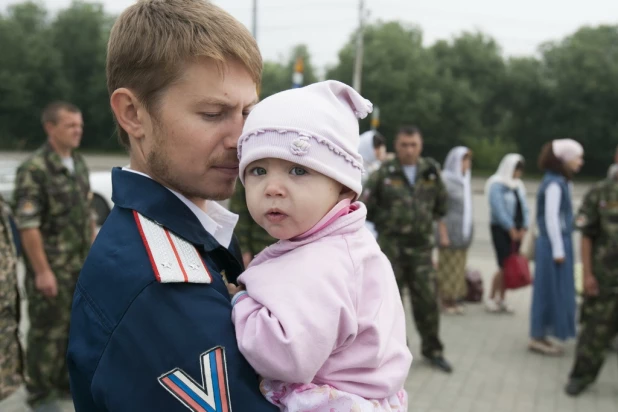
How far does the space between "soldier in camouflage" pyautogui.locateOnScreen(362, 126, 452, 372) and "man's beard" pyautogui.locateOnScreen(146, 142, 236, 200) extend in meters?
4.38

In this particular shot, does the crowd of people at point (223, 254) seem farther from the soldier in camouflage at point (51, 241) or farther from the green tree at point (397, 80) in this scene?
the green tree at point (397, 80)

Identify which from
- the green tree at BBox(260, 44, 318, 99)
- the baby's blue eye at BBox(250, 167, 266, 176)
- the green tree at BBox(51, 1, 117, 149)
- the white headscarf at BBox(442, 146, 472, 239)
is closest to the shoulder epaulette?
the baby's blue eye at BBox(250, 167, 266, 176)

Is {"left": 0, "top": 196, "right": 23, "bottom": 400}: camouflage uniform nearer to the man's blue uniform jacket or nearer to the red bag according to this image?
the man's blue uniform jacket

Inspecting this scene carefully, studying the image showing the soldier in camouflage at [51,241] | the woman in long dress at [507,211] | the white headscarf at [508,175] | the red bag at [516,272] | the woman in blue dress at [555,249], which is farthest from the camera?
the white headscarf at [508,175]

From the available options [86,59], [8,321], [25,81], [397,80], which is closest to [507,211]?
[8,321]

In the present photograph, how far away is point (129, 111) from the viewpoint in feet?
5.03

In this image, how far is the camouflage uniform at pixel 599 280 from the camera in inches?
207

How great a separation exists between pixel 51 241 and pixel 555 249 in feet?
14.8

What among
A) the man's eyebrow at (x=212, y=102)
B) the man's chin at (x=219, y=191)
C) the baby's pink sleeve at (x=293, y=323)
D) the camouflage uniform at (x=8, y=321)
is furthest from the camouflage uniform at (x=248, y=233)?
the baby's pink sleeve at (x=293, y=323)

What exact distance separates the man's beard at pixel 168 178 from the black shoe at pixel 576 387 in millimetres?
4841

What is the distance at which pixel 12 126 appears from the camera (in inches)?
1661

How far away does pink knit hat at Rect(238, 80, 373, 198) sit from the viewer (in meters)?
1.42

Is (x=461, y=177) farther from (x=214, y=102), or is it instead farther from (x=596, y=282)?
(x=214, y=102)

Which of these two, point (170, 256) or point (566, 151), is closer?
point (170, 256)
